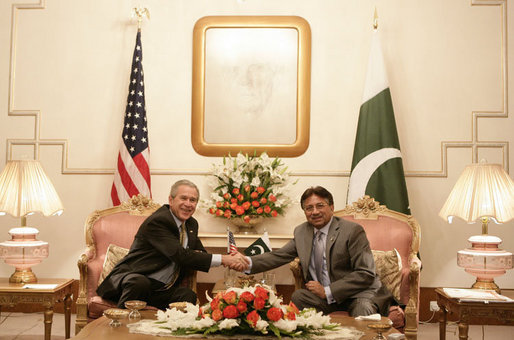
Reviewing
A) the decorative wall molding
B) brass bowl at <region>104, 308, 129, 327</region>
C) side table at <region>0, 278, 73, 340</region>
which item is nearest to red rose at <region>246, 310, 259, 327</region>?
brass bowl at <region>104, 308, 129, 327</region>

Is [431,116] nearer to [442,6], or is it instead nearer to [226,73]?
[442,6]

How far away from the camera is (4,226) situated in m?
5.07

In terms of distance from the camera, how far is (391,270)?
3.72 meters

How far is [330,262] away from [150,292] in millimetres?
1241

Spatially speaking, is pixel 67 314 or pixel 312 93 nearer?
pixel 67 314

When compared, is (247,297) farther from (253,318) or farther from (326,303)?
(326,303)

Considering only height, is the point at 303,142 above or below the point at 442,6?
below

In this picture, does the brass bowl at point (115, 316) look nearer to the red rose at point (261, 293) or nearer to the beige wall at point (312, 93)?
the red rose at point (261, 293)

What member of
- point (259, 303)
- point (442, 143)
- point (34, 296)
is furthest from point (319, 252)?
point (34, 296)

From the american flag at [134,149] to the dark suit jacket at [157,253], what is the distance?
1.02 m

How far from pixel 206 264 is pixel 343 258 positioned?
0.95 m

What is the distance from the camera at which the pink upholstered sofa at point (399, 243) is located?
11.4 feet

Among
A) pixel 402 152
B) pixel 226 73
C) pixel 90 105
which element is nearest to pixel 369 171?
pixel 402 152

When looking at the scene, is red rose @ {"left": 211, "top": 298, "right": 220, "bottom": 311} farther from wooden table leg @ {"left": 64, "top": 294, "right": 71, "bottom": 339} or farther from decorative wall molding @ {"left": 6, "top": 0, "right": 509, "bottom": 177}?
decorative wall molding @ {"left": 6, "top": 0, "right": 509, "bottom": 177}
